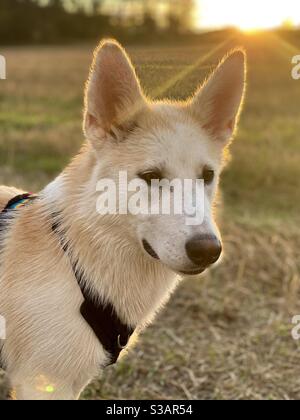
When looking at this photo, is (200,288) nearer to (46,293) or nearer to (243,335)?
(243,335)

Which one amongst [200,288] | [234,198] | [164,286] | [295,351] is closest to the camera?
[164,286]

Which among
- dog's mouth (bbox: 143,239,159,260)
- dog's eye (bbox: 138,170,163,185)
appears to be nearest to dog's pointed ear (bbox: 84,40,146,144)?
dog's eye (bbox: 138,170,163,185)

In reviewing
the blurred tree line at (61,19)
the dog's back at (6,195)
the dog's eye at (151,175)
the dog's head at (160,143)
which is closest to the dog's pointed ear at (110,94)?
the dog's head at (160,143)

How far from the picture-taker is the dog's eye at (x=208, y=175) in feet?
8.22

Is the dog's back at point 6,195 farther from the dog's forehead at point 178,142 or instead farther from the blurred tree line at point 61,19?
the blurred tree line at point 61,19

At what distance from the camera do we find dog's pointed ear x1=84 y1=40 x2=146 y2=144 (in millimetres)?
2395

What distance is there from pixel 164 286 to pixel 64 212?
62 centimetres

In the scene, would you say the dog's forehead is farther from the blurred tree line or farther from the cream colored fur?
the blurred tree line

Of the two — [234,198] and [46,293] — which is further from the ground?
[46,293]

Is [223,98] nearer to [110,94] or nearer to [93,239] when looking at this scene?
[110,94]

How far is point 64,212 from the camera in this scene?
100 inches

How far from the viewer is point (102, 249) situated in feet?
8.23

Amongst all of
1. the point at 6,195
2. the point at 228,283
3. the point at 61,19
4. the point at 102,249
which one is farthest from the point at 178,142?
the point at 61,19
